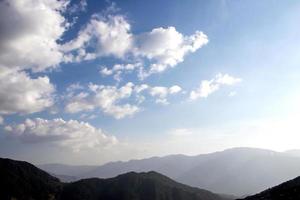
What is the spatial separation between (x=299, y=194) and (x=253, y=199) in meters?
26.7

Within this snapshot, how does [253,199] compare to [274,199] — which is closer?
[274,199]

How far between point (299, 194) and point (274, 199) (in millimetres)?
5724

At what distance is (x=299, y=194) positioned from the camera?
188 ft

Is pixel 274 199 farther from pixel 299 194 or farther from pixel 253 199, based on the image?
pixel 253 199

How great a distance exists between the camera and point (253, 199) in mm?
82812

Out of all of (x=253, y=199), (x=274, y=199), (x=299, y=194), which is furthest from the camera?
(x=253, y=199)

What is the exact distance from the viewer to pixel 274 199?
2445 inches

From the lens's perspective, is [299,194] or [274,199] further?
[274,199]

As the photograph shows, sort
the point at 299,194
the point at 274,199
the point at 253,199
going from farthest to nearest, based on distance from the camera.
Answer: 1. the point at 253,199
2. the point at 274,199
3. the point at 299,194

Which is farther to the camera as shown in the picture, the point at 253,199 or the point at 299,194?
the point at 253,199

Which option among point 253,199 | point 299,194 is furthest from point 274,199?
point 253,199
